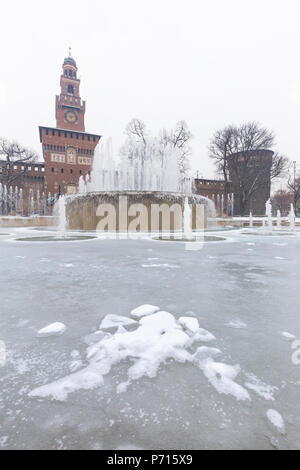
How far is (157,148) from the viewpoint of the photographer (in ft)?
100

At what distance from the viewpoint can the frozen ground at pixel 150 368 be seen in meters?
0.92

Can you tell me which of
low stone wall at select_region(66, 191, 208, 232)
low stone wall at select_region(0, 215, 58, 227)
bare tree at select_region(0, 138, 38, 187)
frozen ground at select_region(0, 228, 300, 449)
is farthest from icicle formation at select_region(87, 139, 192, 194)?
bare tree at select_region(0, 138, 38, 187)

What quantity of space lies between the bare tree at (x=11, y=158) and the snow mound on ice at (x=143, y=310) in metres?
38.0

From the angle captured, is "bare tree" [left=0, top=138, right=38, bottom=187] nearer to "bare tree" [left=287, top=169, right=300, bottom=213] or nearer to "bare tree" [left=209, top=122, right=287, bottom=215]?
"bare tree" [left=209, top=122, right=287, bottom=215]

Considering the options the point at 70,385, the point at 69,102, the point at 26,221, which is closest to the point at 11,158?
the point at 26,221

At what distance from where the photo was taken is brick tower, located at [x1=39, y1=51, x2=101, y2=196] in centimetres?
4191

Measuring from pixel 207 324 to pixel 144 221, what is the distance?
10345mm

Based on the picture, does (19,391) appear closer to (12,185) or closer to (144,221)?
(144,221)

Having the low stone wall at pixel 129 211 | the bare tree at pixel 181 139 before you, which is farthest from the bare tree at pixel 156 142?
the low stone wall at pixel 129 211

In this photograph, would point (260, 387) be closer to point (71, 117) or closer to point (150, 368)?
point (150, 368)

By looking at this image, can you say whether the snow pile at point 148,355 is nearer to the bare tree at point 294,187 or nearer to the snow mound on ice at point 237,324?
the snow mound on ice at point 237,324

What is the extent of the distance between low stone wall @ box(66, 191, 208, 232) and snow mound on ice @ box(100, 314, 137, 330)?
388 inches

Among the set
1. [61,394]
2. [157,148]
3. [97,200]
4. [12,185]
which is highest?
[157,148]

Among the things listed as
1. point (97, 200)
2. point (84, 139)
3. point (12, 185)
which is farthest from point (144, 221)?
point (84, 139)
